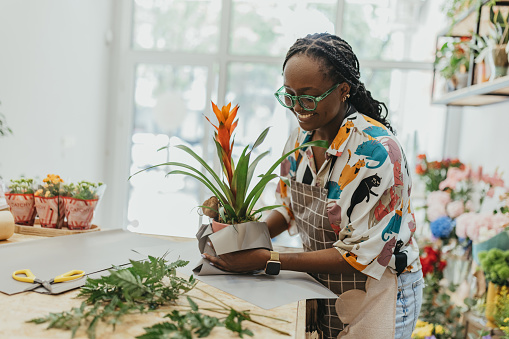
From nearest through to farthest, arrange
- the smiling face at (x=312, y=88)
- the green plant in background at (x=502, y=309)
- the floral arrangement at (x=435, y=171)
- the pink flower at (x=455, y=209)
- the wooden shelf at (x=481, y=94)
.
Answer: the smiling face at (x=312, y=88) → the green plant in background at (x=502, y=309) → the wooden shelf at (x=481, y=94) → the pink flower at (x=455, y=209) → the floral arrangement at (x=435, y=171)

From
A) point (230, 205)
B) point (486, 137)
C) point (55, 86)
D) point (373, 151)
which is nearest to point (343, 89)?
point (373, 151)

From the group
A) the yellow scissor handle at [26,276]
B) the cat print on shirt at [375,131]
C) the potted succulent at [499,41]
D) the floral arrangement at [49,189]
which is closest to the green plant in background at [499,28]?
the potted succulent at [499,41]

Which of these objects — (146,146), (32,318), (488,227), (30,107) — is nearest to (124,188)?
(146,146)

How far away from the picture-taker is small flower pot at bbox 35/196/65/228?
1.48m

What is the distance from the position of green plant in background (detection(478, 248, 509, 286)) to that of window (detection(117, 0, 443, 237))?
2330 millimetres

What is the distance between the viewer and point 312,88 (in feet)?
4.01

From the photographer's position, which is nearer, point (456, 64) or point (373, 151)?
point (373, 151)

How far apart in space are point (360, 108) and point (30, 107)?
243 cm

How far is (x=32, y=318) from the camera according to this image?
2.65ft

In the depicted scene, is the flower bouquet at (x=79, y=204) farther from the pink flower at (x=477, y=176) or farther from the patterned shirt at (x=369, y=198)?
the pink flower at (x=477, y=176)

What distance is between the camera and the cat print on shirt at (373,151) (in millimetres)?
1179

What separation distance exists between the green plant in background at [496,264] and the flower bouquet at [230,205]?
98cm

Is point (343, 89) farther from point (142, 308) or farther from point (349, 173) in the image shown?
point (142, 308)

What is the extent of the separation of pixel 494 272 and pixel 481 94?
3.33 ft
